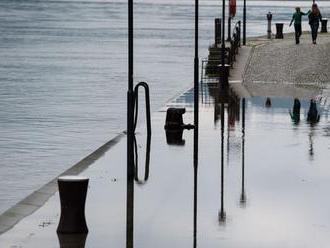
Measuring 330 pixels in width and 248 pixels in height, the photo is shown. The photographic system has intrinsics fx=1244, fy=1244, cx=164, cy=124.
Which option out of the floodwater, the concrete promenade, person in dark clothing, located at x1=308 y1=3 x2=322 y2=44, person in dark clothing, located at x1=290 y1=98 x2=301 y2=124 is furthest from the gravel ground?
the concrete promenade

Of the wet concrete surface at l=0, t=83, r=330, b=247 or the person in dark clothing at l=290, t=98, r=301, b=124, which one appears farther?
the person in dark clothing at l=290, t=98, r=301, b=124

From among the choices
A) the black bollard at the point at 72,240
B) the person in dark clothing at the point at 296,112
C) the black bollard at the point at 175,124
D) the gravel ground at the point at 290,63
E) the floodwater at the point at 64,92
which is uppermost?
the black bollard at the point at 72,240

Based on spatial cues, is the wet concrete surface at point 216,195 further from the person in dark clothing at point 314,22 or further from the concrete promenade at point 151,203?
the person in dark clothing at point 314,22

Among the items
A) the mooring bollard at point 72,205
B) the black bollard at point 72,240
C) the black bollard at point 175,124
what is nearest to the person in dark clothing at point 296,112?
the black bollard at point 175,124

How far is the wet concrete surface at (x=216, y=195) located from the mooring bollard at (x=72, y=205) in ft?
0.57

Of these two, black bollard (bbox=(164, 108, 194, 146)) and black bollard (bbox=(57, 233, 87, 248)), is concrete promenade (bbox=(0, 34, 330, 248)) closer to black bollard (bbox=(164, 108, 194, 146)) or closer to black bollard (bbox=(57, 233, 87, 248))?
black bollard (bbox=(57, 233, 87, 248))

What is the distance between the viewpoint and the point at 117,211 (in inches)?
611

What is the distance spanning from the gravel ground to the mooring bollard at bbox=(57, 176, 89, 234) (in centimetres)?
2279

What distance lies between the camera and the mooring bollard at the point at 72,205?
14.1 m

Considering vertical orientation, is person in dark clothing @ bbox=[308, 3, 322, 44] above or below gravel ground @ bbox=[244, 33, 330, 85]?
above

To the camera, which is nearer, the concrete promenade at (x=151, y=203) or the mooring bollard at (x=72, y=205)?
the concrete promenade at (x=151, y=203)

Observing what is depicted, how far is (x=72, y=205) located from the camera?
14.1 metres

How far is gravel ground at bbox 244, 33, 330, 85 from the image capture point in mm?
38219

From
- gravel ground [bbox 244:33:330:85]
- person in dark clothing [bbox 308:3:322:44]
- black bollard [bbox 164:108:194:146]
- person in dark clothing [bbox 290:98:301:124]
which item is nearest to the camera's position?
black bollard [bbox 164:108:194:146]
